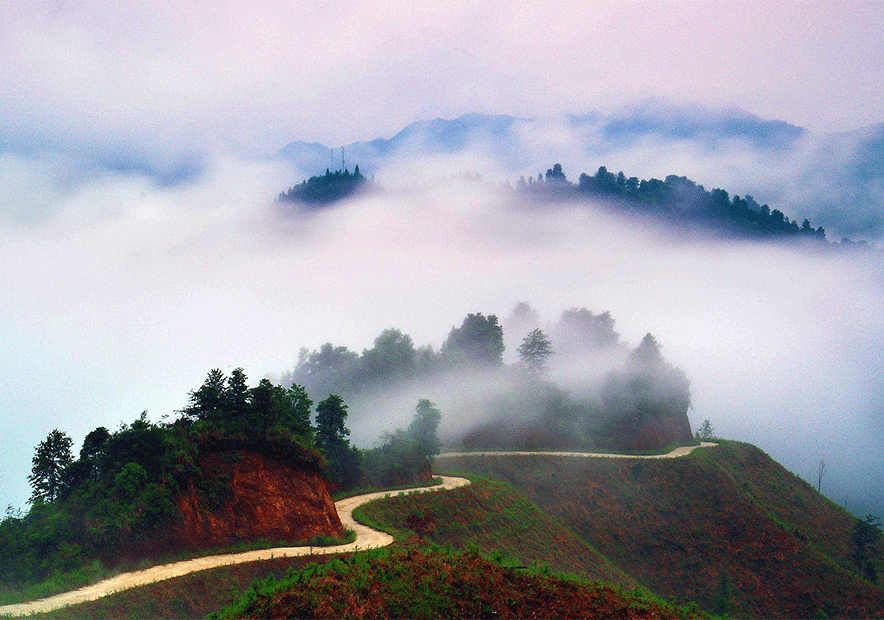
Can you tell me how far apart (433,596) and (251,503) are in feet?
65.7

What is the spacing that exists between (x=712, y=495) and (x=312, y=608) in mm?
59831

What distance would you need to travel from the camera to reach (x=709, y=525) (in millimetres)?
60156

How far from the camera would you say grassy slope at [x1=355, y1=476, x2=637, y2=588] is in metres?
42.7

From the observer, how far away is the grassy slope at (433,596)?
15.6 m

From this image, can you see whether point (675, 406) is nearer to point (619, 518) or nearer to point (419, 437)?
point (619, 518)

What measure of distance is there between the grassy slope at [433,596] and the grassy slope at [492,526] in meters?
21.4

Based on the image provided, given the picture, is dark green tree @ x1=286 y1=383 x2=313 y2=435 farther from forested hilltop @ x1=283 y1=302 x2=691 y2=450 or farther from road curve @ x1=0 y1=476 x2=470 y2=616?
forested hilltop @ x1=283 y1=302 x2=691 y2=450

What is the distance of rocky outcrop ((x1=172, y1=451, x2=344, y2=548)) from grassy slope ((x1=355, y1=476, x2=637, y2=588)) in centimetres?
608

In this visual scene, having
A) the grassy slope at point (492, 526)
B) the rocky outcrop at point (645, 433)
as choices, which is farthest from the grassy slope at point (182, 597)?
the rocky outcrop at point (645, 433)

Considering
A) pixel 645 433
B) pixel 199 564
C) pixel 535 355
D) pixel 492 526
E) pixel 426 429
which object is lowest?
pixel 492 526

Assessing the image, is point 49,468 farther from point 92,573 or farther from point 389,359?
point 389,359

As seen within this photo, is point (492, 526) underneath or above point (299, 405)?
underneath

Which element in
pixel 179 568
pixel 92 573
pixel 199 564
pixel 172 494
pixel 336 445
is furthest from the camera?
pixel 336 445

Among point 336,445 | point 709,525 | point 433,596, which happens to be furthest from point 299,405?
point 709,525
